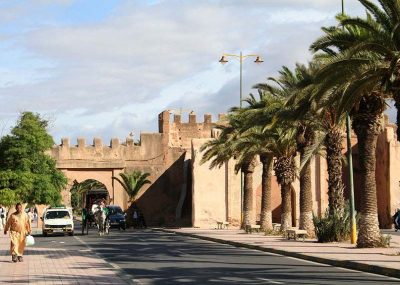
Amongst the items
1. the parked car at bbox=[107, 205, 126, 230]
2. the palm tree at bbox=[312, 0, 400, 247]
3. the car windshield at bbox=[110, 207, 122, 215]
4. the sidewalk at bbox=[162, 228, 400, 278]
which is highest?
the palm tree at bbox=[312, 0, 400, 247]

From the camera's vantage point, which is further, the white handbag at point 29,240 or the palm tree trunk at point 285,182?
the palm tree trunk at point 285,182

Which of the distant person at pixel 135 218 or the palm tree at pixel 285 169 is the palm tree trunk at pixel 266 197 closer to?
the palm tree at pixel 285 169

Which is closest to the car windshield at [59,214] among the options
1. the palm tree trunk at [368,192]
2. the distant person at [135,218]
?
the distant person at [135,218]

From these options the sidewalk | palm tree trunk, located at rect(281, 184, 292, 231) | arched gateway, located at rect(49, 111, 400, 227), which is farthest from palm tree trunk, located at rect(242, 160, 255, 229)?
the sidewalk

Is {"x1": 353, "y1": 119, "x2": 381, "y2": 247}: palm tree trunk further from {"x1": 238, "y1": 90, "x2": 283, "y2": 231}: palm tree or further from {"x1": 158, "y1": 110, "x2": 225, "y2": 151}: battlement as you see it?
{"x1": 158, "y1": 110, "x2": 225, "y2": 151}: battlement

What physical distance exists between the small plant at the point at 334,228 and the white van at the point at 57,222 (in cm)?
1587

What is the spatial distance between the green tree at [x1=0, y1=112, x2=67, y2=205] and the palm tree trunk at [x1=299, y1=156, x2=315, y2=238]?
2475 cm

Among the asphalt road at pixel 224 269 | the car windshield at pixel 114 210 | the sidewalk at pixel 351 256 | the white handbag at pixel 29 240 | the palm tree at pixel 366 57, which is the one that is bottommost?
the asphalt road at pixel 224 269

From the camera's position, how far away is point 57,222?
134 ft

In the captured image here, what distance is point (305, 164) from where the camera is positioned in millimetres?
31328

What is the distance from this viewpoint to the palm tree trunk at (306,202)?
3328 centimetres

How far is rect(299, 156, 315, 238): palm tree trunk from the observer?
3328 cm

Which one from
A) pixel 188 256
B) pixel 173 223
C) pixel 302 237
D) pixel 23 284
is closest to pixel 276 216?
pixel 173 223

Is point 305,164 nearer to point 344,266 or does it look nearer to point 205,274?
point 344,266
